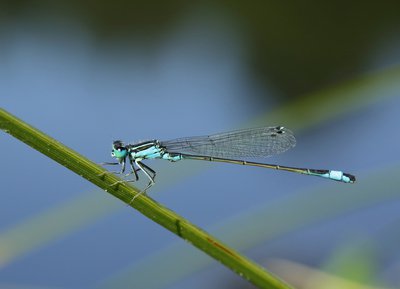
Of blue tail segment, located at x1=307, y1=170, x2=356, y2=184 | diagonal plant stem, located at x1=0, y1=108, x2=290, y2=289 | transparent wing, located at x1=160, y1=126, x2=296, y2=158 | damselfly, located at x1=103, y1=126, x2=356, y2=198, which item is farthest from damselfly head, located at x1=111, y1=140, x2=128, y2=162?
diagonal plant stem, located at x1=0, y1=108, x2=290, y2=289

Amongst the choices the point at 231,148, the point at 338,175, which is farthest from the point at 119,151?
the point at 338,175

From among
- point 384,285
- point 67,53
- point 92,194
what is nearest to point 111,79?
point 67,53

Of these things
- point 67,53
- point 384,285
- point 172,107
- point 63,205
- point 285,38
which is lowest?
point 384,285

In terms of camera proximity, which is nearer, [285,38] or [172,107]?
[172,107]

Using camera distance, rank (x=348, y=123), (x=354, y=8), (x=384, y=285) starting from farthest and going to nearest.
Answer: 1. (x=354, y=8)
2. (x=348, y=123)
3. (x=384, y=285)

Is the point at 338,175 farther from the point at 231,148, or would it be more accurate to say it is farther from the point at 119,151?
the point at 119,151

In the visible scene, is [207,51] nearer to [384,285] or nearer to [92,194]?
[92,194]
